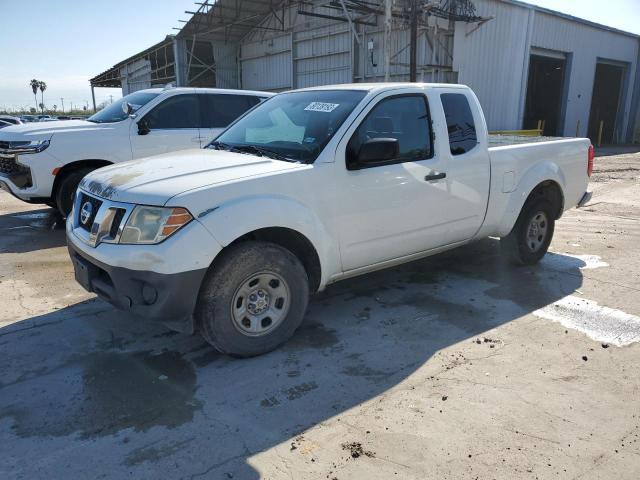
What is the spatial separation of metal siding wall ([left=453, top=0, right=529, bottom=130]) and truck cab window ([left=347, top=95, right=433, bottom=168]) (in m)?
15.6

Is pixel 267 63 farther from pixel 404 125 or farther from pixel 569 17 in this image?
pixel 404 125

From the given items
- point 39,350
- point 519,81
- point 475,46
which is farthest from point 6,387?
point 519,81

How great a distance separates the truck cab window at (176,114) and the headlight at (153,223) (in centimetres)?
492

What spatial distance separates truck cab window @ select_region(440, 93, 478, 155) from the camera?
14.7ft

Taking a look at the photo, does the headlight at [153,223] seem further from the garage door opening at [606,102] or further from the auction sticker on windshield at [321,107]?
the garage door opening at [606,102]

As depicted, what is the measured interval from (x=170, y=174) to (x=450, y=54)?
57.2 feet

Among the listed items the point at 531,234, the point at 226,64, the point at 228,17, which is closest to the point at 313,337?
the point at 531,234

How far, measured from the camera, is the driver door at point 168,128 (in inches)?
291

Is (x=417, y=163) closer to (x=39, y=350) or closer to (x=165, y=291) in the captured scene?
(x=165, y=291)

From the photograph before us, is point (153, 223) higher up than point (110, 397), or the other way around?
point (153, 223)

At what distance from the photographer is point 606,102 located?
2888 cm

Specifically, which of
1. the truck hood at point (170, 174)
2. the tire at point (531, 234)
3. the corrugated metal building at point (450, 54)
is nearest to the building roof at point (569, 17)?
the corrugated metal building at point (450, 54)

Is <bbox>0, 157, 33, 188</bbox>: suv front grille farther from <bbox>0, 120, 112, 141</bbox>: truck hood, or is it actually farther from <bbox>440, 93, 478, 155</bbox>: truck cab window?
<bbox>440, 93, 478, 155</bbox>: truck cab window

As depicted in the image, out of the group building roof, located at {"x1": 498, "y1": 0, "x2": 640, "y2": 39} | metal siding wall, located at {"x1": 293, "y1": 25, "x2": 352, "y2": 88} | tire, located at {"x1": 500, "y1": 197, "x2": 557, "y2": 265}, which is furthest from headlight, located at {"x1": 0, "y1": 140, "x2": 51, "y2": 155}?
building roof, located at {"x1": 498, "y1": 0, "x2": 640, "y2": 39}
